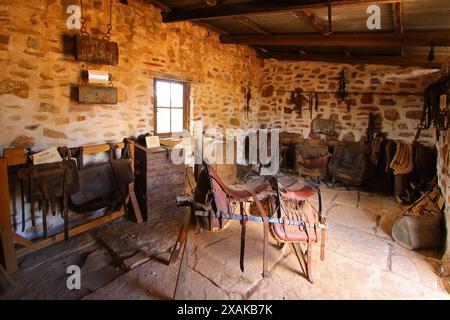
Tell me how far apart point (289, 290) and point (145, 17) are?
3523 millimetres

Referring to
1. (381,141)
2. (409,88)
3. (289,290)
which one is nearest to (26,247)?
(289,290)

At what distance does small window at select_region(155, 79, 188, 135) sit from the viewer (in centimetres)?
398

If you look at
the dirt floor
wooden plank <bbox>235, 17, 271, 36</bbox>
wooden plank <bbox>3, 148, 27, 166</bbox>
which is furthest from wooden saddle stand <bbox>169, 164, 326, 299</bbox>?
wooden plank <bbox>235, 17, 271, 36</bbox>

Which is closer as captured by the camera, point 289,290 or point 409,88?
point 289,290

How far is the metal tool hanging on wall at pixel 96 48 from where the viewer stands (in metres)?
2.77

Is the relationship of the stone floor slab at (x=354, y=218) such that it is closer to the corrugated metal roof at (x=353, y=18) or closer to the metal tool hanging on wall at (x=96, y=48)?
the corrugated metal roof at (x=353, y=18)

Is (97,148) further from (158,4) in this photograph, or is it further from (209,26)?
(209,26)

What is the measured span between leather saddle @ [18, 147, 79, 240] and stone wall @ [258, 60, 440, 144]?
4.60 metres

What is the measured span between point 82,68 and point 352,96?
472 centimetres

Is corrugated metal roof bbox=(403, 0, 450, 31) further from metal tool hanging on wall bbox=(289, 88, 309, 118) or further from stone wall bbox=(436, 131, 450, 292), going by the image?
metal tool hanging on wall bbox=(289, 88, 309, 118)

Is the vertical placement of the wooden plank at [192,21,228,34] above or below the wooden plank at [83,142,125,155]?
above

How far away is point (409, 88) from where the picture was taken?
4801mm

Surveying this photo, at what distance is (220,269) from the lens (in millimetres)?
2402

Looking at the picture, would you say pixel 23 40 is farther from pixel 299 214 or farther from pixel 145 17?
pixel 299 214
